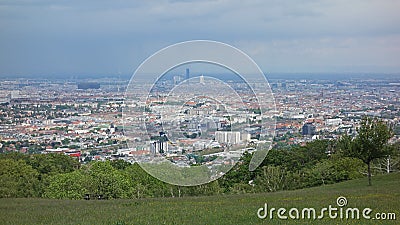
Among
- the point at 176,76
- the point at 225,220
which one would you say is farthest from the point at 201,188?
the point at 225,220

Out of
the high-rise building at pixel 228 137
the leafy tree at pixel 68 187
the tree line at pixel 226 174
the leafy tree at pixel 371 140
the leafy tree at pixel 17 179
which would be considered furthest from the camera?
the leafy tree at pixel 17 179

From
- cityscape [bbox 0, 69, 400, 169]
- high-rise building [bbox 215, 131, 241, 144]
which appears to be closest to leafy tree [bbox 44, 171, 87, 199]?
cityscape [bbox 0, 69, 400, 169]

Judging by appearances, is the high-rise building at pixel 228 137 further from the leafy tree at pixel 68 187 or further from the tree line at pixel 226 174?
the leafy tree at pixel 68 187

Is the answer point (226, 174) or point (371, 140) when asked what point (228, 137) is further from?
point (226, 174)

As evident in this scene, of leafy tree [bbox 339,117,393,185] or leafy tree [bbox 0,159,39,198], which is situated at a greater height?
leafy tree [bbox 339,117,393,185]

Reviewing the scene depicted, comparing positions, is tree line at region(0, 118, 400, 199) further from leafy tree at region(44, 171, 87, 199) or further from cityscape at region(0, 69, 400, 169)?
cityscape at region(0, 69, 400, 169)

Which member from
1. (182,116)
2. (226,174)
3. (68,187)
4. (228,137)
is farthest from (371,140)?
(68,187)

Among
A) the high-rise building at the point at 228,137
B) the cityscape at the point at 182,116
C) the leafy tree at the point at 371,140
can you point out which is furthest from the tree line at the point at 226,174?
the high-rise building at the point at 228,137

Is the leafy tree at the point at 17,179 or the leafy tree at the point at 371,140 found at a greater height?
the leafy tree at the point at 371,140
